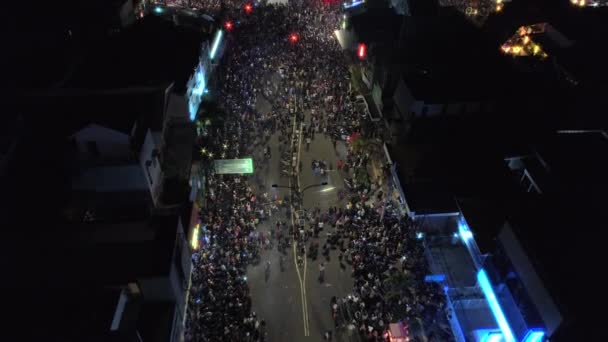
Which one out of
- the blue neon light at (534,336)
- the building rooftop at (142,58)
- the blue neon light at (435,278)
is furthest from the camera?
the building rooftop at (142,58)

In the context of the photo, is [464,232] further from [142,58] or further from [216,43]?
[216,43]

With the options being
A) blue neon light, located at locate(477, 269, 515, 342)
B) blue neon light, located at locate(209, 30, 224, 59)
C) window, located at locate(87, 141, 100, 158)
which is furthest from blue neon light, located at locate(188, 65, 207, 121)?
blue neon light, located at locate(477, 269, 515, 342)

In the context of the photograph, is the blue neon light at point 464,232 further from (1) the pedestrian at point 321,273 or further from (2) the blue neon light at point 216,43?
(2) the blue neon light at point 216,43

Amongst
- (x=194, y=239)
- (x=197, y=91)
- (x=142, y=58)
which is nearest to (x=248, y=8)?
(x=197, y=91)

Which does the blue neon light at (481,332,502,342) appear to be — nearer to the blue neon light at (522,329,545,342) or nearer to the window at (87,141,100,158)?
the blue neon light at (522,329,545,342)

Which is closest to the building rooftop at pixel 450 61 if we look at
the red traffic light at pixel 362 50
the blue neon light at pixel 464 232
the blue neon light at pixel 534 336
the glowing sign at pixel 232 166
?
the red traffic light at pixel 362 50
